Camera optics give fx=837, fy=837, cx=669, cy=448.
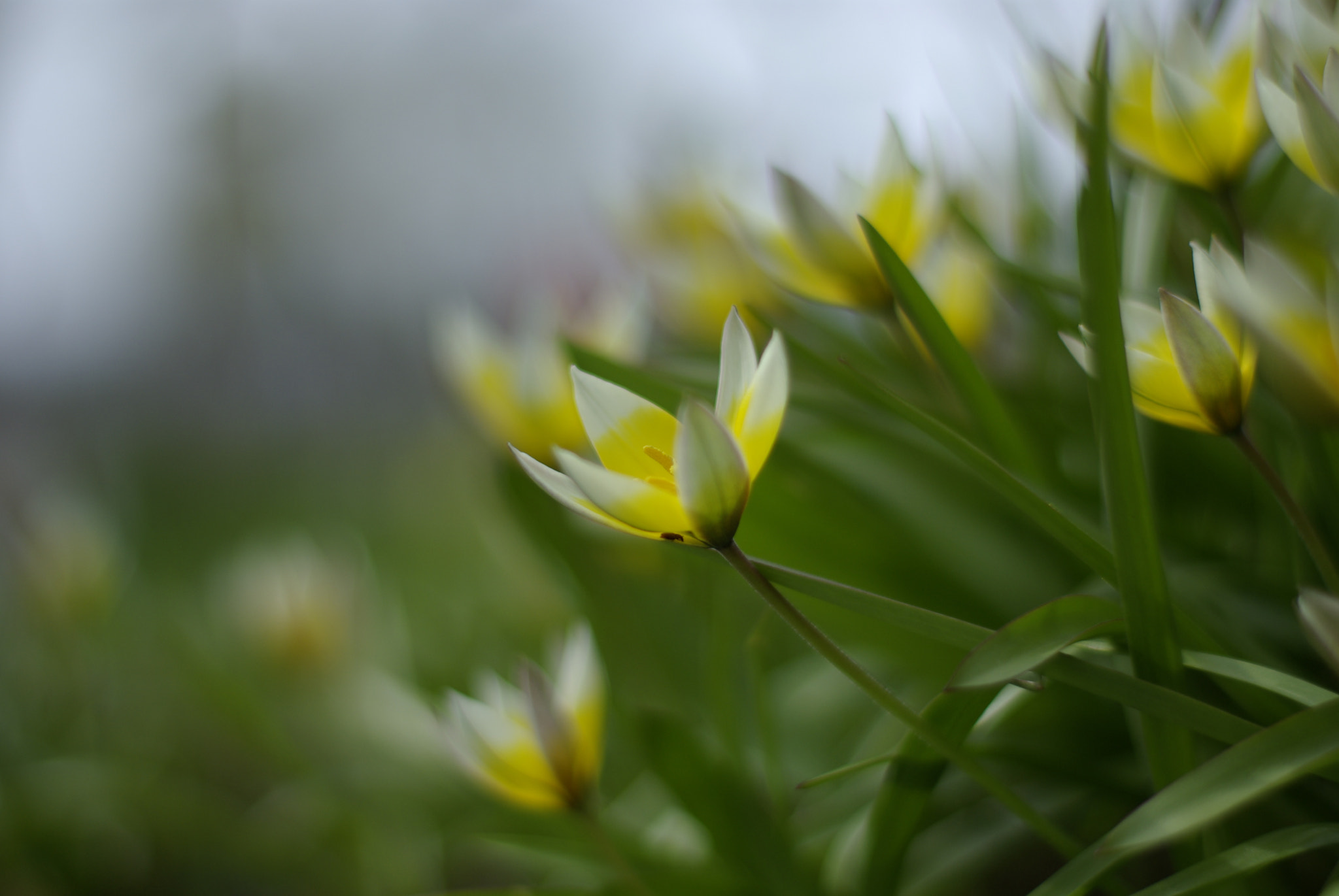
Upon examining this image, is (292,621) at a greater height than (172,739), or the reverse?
(292,621)

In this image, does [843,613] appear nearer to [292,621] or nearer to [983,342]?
[983,342]

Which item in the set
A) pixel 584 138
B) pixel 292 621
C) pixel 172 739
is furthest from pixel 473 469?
pixel 584 138

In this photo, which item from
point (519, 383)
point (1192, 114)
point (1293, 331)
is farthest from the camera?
point (519, 383)

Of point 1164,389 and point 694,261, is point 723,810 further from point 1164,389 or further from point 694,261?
point 694,261

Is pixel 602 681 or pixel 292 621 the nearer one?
pixel 602 681

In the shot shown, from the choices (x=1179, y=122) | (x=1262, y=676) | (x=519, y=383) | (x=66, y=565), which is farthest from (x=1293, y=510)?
→ (x=66, y=565)

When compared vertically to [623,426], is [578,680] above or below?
below

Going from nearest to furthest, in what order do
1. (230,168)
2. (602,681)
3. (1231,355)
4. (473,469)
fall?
(1231,355), (602,681), (473,469), (230,168)

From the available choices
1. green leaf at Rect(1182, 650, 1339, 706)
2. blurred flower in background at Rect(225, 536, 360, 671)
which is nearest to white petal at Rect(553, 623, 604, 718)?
green leaf at Rect(1182, 650, 1339, 706)
